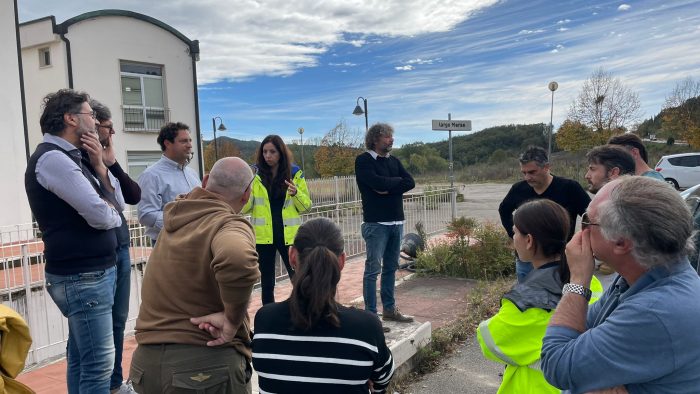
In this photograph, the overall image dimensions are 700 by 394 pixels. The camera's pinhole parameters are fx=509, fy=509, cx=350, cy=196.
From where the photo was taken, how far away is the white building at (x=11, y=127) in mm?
10539

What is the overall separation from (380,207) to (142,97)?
17225mm

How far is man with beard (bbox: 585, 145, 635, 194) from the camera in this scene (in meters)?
3.57

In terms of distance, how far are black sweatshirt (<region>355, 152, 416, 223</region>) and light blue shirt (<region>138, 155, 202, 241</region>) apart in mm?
1646

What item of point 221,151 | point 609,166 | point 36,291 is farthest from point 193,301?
point 221,151

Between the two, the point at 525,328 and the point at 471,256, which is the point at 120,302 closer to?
the point at 525,328

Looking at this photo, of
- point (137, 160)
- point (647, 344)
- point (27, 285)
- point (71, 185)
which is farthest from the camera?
point (137, 160)

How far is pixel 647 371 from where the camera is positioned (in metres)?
1.33

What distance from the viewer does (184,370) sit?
83.8 inches

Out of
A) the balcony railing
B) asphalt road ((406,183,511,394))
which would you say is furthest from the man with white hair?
the balcony railing

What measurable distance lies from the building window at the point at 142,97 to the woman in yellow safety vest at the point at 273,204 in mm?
16303

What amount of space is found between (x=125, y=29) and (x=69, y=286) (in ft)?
60.2

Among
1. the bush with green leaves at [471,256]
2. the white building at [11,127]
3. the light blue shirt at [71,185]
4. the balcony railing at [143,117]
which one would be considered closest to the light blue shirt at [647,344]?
the light blue shirt at [71,185]

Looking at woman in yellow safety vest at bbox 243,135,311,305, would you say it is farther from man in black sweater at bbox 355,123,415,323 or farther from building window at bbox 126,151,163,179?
building window at bbox 126,151,163,179

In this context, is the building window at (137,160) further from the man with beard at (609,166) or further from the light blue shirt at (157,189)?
the man with beard at (609,166)
